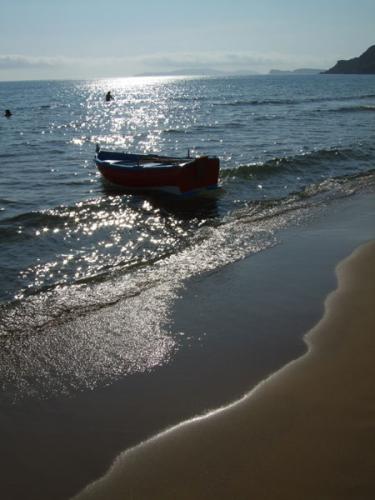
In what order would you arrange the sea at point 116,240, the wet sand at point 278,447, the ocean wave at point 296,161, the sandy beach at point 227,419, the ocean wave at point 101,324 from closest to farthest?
the wet sand at point 278,447
the sandy beach at point 227,419
the ocean wave at point 101,324
the sea at point 116,240
the ocean wave at point 296,161

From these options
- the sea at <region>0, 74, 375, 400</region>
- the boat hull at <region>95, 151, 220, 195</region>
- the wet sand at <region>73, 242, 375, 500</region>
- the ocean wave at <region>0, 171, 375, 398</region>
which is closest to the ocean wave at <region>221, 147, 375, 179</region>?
the sea at <region>0, 74, 375, 400</region>

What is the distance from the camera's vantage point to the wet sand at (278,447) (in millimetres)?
3762

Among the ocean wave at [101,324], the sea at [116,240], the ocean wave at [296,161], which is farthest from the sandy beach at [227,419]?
the ocean wave at [296,161]

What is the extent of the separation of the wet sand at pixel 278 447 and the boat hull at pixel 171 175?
1024 cm

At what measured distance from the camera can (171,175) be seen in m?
15.3

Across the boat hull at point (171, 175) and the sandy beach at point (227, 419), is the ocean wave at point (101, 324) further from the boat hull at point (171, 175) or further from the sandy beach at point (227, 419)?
the boat hull at point (171, 175)

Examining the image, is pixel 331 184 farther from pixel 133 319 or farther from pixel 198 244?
pixel 133 319

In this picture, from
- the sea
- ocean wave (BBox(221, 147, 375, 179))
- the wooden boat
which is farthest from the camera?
ocean wave (BBox(221, 147, 375, 179))

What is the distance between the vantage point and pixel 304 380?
5.16 metres

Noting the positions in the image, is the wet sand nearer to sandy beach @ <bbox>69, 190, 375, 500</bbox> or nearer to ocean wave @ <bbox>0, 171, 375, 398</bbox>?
sandy beach @ <bbox>69, 190, 375, 500</bbox>

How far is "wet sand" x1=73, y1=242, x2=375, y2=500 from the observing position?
12.3 feet

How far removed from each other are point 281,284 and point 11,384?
14.0 feet

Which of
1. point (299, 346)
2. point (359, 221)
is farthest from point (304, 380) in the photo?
point (359, 221)

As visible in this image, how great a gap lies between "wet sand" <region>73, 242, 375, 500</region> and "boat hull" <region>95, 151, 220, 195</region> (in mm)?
10243
